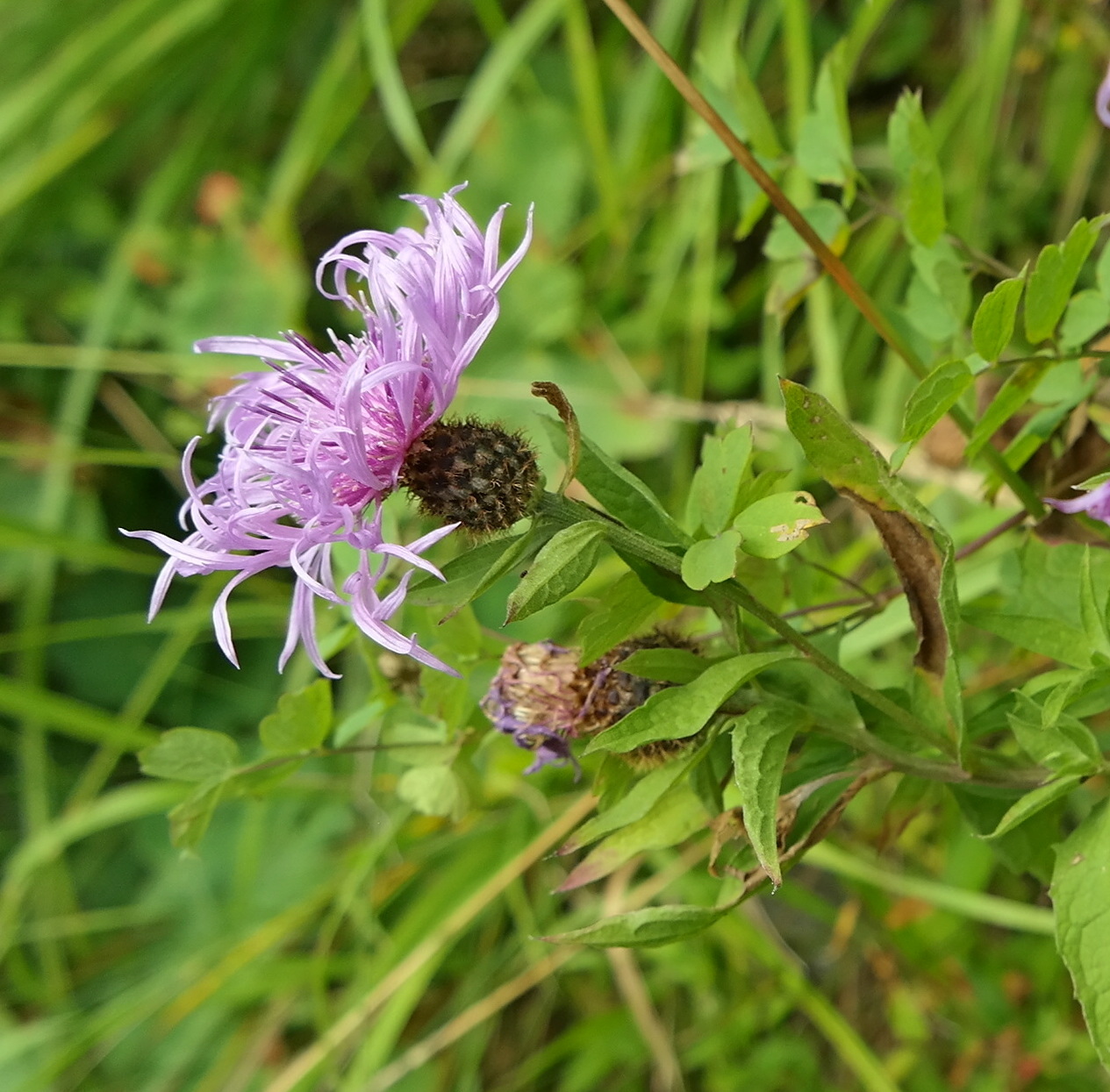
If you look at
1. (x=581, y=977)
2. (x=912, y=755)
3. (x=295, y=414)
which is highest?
(x=295, y=414)

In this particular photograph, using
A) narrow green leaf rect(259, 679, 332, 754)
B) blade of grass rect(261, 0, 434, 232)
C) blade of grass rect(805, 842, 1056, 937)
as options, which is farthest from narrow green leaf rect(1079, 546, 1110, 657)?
blade of grass rect(261, 0, 434, 232)

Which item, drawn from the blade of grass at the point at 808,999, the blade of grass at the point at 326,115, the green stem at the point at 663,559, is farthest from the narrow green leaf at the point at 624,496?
the blade of grass at the point at 326,115

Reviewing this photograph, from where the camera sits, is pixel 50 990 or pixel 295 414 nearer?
pixel 295 414

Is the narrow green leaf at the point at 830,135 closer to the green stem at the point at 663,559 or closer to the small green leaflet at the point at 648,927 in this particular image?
the green stem at the point at 663,559

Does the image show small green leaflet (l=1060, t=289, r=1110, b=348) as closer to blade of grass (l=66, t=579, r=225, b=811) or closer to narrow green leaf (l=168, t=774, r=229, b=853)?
narrow green leaf (l=168, t=774, r=229, b=853)

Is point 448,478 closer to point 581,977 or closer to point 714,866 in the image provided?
point 714,866

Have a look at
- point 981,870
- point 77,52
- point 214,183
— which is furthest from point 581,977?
point 77,52
